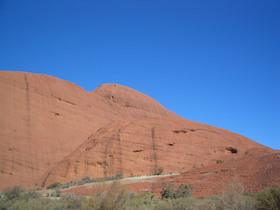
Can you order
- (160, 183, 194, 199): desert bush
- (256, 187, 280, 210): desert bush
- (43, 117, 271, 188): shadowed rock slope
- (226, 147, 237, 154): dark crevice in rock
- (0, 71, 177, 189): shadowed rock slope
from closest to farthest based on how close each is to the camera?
(256, 187, 280, 210): desert bush, (160, 183, 194, 199): desert bush, (43, 117, 271, 188): shadowed rock slope, (0, 71, 177, 189): shadowed rock slope, (226, 147, 237, 154): dark crevice in rock

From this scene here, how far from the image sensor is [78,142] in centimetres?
4416

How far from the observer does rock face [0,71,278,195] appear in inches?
1328

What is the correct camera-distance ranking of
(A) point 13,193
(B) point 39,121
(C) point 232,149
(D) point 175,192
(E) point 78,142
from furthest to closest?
(E) point 78,142, (B) point 39,121, (C) point 232,149, (D) point 175,192, (A) point 13,193

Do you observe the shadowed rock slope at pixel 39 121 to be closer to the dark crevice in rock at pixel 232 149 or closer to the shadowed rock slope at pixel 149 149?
the shadowed rock slope at pixel 149 149

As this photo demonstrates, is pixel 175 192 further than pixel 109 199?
Yes

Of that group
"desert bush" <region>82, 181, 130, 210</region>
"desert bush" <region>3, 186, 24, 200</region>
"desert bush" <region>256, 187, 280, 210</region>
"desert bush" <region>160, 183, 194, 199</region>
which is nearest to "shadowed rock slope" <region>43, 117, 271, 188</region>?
"desert bush" <region>160, 183, 194, 199</region>

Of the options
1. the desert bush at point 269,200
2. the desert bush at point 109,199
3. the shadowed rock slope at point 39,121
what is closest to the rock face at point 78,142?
the shadowed rock slope at point 39,121

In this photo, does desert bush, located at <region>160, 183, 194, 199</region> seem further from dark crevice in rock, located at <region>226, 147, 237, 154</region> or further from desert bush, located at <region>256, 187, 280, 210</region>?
dark crevice in rock, located at <region>226, 147, 237, 154</region>

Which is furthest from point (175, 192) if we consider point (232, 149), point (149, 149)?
point (232, 149)

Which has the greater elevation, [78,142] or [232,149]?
[78,142]

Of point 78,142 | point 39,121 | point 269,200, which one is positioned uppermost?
point 39,121

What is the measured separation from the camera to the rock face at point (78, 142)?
3372 cm

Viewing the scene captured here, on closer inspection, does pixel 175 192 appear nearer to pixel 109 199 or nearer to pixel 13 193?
pixel 13 193

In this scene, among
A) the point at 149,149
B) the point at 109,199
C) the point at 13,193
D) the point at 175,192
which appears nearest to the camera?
the point at 109,199
